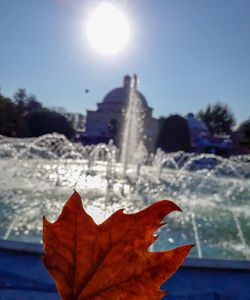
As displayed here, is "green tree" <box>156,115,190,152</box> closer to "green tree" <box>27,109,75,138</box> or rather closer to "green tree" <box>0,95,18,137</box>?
"green tree" <box>27,109,75,138</box>

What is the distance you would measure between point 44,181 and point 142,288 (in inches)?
249

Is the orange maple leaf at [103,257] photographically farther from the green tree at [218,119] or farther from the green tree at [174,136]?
the green tree at [218,119]

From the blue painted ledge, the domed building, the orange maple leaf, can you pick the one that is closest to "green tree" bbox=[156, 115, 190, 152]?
the domed building

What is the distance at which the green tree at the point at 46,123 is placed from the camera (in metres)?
17.4

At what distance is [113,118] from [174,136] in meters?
14.7

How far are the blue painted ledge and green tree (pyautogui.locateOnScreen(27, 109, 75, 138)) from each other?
16.2 metres

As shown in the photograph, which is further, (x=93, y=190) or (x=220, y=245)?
(x=93, y=190)

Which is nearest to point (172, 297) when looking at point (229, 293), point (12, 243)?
point (229, 293)

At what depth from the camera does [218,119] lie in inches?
1849

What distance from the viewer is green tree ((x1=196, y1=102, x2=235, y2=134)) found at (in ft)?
152

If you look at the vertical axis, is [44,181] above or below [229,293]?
above

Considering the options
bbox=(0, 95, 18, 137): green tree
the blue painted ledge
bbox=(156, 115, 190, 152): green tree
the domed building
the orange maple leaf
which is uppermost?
the domed building

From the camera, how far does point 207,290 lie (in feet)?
5.34

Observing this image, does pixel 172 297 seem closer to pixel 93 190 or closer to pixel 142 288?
pixel 142 288
